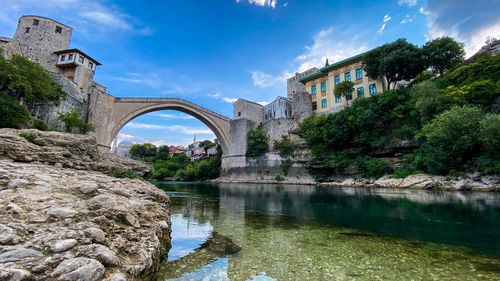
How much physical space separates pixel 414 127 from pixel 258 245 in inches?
765

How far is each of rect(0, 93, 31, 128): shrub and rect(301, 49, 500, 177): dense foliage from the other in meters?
23.8

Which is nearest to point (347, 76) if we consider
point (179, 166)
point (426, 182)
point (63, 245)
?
point (426, 182)

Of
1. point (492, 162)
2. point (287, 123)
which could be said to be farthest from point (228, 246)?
point (287, 123)

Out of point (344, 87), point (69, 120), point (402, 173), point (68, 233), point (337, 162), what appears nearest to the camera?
point (68, 233)

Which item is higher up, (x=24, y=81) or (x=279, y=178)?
(x=24, y=81)

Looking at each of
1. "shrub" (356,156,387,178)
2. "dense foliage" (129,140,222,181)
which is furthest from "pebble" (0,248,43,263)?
"dense foliage" (129,140,222,181)

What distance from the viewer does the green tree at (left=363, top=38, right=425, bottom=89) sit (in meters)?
20.2

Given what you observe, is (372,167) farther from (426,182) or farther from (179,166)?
(179,166)

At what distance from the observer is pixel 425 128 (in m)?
14.2

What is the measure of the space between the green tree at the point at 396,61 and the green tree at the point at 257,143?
51.5 feet

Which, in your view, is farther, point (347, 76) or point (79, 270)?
point (347, 76)

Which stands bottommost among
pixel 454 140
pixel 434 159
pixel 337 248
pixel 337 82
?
pixel 337 248

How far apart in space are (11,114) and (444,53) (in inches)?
1297

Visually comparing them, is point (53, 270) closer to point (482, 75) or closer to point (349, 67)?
point (482, 75)
